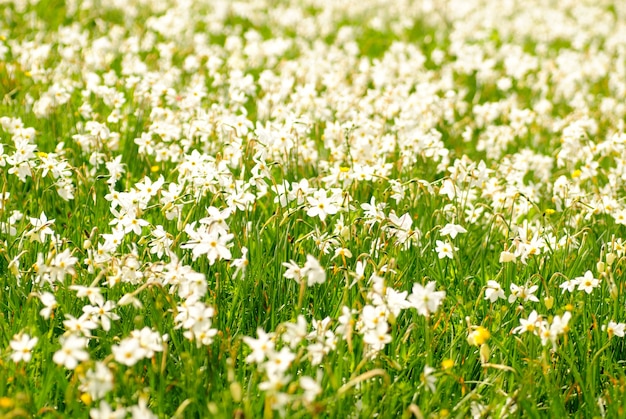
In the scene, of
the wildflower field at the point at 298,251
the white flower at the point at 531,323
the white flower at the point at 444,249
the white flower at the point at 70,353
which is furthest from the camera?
the white flower at the point at 444,249

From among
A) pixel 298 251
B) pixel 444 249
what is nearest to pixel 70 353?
→ pixel 298 251

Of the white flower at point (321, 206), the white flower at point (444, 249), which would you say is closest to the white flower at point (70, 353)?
the white flower at point (321, 206)

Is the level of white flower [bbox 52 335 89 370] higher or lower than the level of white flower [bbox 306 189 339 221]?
lower

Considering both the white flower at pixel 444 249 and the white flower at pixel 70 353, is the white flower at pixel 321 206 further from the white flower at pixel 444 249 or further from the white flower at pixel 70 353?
the white flower at pixel 70 353

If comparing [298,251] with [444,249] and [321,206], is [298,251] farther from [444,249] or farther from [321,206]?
[444,249]

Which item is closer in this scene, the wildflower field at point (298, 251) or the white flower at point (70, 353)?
the white flower at point (70, 353)

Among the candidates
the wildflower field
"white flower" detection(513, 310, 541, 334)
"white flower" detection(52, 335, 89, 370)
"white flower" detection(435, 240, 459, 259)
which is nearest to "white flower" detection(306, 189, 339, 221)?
the wildflower field

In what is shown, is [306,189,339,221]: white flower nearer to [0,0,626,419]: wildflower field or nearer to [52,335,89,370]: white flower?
[0,0,626,419]: wildflower field

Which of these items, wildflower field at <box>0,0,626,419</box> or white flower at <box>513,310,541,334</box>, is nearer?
wildflower field at <box>0,0,626,419</box>

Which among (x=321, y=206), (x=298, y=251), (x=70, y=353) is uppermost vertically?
(x=321, y=206)

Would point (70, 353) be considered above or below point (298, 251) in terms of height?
below
